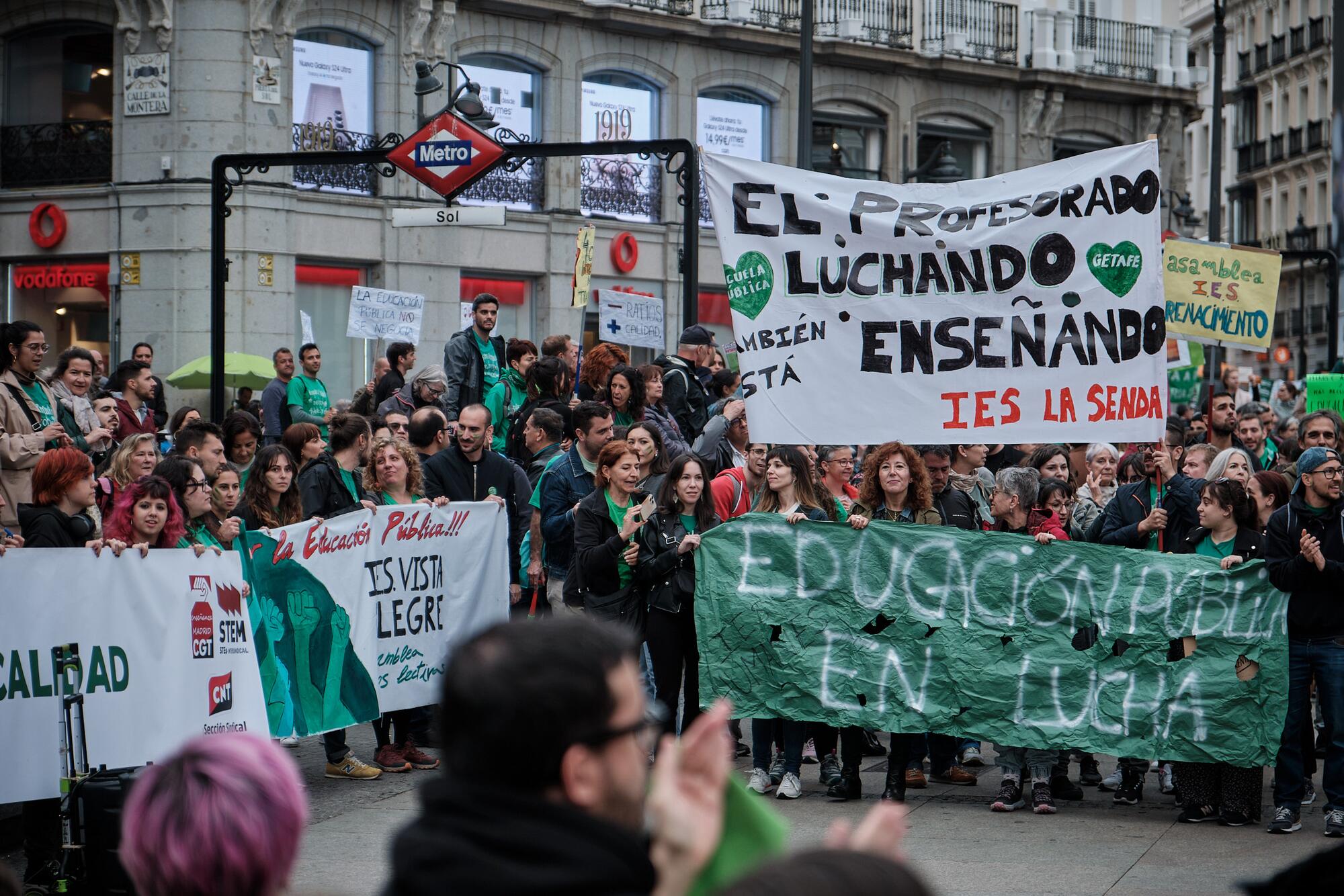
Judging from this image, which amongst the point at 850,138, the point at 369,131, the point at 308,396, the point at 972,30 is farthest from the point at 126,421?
the point at 972,30

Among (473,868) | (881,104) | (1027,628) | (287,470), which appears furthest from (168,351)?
(473,868)

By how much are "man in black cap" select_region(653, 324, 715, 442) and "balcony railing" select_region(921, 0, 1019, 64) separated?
69.7 ft

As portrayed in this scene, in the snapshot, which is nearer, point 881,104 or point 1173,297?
point 1173,297

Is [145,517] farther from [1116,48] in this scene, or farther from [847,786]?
[1116,48]

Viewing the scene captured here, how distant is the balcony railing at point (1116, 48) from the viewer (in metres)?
35.5

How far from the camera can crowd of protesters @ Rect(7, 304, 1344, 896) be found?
8.16 metres

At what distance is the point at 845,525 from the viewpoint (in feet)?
29.3

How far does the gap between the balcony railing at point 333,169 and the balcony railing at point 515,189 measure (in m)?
1.75

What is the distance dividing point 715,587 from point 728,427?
9.30 feet

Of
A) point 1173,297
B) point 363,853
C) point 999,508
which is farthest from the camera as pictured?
point 1173,297

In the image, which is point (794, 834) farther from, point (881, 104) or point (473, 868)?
point (881, 104)

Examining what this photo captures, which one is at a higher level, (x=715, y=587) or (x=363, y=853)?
(x=715, y=587)

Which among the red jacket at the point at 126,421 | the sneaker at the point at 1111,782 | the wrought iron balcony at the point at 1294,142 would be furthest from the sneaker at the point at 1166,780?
the wrought iron balcony at the point at 1294,142

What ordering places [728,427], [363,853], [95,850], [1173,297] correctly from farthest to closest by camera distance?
[1173,297] < [728,427] < [363,853] < [95,850]
